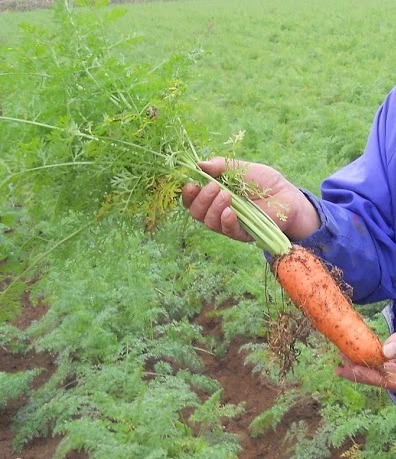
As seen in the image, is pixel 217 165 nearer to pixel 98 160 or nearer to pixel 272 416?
pixel 98 160

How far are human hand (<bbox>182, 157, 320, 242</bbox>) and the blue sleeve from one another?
0.05m

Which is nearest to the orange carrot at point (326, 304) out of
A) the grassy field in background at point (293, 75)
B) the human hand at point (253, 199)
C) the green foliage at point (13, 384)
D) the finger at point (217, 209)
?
the human hand at point (253, 199)

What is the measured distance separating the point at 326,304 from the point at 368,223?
36 centimetres

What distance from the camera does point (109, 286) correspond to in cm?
471

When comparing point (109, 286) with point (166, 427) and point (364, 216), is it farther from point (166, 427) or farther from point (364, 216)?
point (364, 216)

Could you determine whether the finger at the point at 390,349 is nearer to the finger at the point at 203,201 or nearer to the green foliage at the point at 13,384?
the finger at the point at 203,201

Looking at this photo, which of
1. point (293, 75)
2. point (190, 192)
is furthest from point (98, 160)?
point (293, 75)

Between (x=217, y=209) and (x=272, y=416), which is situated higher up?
(x=217, y=209)

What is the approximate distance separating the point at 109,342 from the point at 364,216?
2069 millimetres

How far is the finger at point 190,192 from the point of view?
8.36 feet

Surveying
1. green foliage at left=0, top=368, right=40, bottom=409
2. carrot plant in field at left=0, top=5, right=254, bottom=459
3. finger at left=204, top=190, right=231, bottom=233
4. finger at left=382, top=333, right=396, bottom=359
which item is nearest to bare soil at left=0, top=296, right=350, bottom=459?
green foliage at left=0, top=368, right=40, bottom=409

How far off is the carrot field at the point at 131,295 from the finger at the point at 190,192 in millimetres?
43

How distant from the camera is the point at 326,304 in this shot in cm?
274

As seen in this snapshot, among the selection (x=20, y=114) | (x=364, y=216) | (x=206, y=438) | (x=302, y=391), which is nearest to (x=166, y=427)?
(x=206, y=438)
